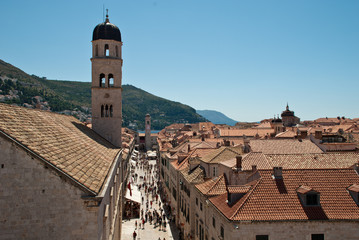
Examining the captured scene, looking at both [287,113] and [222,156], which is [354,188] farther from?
[287,113]

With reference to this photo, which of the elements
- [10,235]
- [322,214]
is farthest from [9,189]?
[322,214]

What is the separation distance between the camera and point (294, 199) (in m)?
18.8

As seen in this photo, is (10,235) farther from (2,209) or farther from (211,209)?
(211,209)

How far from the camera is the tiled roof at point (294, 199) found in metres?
17.6

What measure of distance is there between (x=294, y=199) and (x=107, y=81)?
2128 cm

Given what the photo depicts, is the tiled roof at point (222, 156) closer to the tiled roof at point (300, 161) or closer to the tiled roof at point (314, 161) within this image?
the tiled roof at point (300, 161)

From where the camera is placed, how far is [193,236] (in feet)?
95.5

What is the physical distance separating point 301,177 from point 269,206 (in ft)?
12.5

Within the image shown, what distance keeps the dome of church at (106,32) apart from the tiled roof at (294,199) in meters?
19.7

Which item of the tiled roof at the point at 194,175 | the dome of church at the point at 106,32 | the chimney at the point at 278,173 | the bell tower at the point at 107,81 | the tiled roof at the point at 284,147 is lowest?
the tiled roof at the point at 194,175

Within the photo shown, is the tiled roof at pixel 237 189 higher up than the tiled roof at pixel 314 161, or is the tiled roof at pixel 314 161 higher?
the tiled roof at pixel 314 161

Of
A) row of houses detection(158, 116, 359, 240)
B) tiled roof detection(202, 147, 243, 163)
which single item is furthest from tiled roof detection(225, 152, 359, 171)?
tiled roof detection(202, 147, 243, 163)

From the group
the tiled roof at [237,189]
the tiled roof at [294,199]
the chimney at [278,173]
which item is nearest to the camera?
the tiled roof at [294,199]

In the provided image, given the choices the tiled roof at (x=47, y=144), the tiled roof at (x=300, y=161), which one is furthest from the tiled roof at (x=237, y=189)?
the tiled roof at (x=47, y=144)
